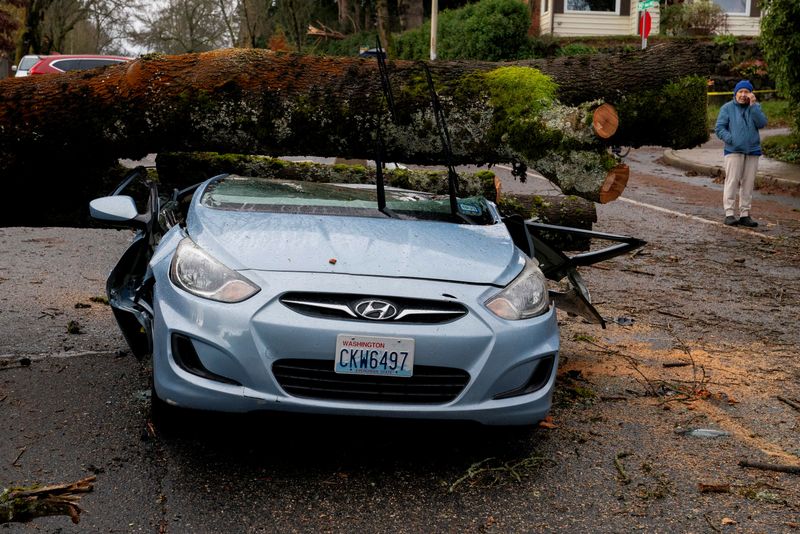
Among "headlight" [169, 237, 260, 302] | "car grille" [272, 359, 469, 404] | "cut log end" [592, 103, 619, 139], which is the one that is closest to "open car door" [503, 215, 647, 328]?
"cut log end" [592, 103, 619, 139]

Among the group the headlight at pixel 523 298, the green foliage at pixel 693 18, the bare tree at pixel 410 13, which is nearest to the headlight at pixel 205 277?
the headlight at pixel 523 298

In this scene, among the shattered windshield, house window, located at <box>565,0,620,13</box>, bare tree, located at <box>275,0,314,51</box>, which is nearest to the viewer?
the shattered windshield

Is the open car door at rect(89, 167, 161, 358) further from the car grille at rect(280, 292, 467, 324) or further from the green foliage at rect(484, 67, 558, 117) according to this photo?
the green foliage at rect(484, 67, 558, 117)

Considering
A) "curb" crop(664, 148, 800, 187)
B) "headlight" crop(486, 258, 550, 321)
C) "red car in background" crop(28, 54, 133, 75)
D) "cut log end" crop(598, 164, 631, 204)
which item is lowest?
"curb" crop(664, 148, 800, 187)

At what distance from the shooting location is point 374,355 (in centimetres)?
378

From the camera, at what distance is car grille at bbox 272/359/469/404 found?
12.5ft

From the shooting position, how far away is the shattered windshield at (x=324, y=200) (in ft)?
15.8

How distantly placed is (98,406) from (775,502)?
10.0 ft

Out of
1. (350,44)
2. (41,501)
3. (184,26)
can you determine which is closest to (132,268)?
(41,501)

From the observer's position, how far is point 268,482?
12.9 feet

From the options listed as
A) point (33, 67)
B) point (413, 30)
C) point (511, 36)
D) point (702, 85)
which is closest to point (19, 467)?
point (702, 85)

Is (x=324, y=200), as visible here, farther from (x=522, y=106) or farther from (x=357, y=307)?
(x=522, y=106)

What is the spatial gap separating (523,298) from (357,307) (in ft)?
2.43

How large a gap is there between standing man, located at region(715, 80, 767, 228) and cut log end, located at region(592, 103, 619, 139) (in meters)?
7.80
